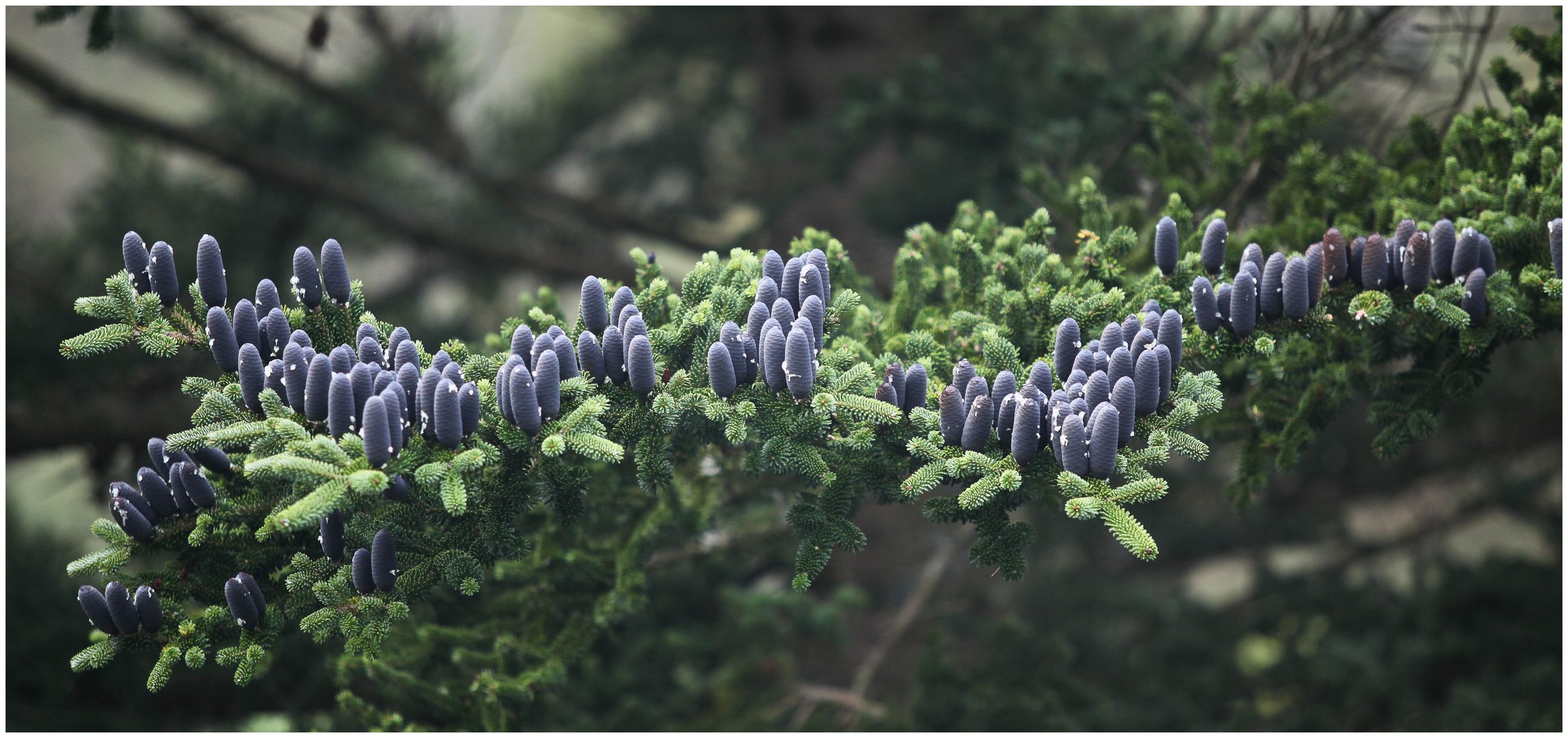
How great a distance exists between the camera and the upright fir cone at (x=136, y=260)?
250 centimetres

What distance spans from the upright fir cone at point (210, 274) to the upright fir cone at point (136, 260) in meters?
0.13

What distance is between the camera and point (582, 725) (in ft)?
14.2

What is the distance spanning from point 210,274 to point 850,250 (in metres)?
4.16

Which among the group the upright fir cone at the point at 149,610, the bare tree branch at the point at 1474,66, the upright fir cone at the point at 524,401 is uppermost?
the bare tree branch at the point at 1474,66

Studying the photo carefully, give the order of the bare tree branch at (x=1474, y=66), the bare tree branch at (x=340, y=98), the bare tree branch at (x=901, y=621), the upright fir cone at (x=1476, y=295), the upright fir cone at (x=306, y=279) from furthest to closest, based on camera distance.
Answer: the bare tree branch at (x=340, y=98) < the bare tree branch at (x=901, y=621) < the bare tree branch at (x=1474, y=66) < the upright fir cone at (x=1476, y=295) < the upright fir cone at (x=306, y=279)

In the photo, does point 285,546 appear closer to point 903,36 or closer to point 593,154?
point 903,36

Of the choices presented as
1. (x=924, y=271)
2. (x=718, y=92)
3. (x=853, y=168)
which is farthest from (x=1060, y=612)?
(x=718, y=92)

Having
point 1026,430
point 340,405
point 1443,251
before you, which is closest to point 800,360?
point 1026,430

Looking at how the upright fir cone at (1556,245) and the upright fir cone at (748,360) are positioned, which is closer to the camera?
the upright fir cone at (748,360)

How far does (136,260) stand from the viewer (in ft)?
8.23

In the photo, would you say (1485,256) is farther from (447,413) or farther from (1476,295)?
(447,413)

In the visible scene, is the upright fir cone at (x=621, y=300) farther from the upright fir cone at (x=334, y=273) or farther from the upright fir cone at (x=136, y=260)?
the upright fir cone at (x=136, y=260)

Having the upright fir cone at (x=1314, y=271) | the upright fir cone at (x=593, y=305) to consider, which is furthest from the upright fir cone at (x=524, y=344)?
the upright fir cone at (x=1314, y=271)

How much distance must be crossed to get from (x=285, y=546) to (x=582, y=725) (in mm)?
2101
